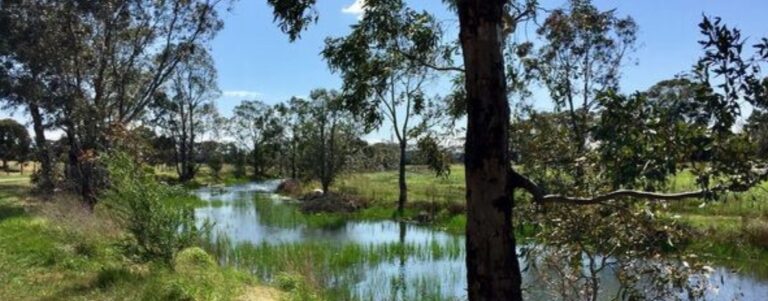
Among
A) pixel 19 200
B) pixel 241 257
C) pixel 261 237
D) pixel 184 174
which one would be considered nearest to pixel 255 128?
pixel 184 174

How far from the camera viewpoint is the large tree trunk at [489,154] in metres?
4.80

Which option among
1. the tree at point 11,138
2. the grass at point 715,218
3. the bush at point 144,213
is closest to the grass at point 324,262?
the bush at point 144,213

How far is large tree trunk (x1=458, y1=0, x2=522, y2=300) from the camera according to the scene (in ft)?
15.8

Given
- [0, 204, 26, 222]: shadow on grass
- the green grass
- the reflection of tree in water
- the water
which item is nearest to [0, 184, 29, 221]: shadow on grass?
[0, 204, 26, 222]: shadow on grass

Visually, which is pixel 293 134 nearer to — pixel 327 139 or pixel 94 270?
pixel 327 139

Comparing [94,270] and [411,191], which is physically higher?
[411,191]

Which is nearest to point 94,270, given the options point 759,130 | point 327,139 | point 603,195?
point 603,195

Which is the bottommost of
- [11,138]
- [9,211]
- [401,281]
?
[401,281]

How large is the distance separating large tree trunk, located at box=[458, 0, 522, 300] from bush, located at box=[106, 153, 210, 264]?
8899 millimetres

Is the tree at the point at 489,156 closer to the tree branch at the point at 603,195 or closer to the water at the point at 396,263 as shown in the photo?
the tree branch at the point at 603,195

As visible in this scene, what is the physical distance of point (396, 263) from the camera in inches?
738

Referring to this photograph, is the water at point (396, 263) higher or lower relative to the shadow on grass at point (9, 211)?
lower

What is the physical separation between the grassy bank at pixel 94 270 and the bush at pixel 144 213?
34 centimetres

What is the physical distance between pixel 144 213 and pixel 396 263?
805 cm
